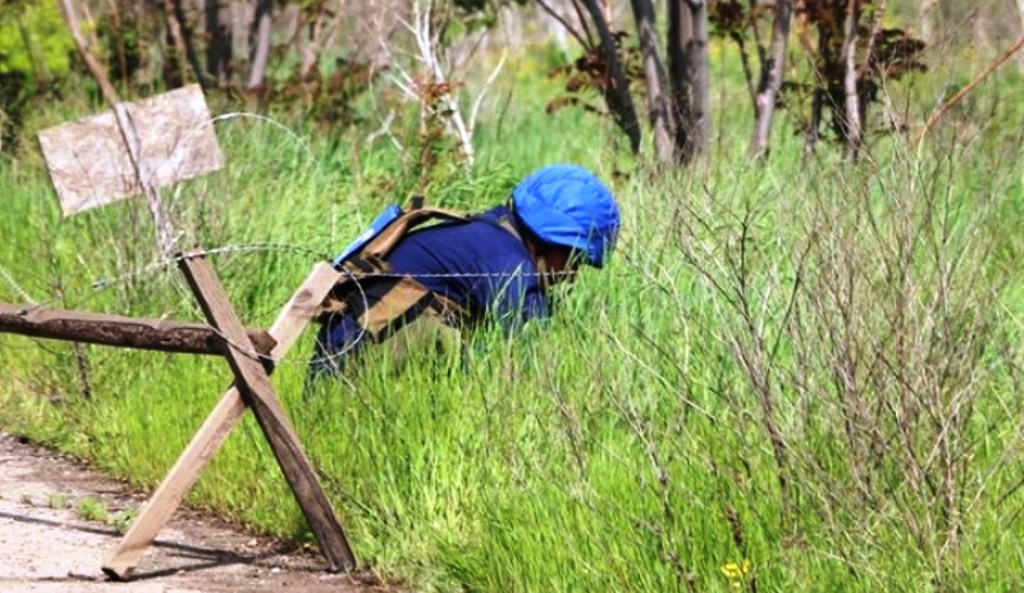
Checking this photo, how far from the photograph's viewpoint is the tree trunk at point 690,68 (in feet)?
34.5

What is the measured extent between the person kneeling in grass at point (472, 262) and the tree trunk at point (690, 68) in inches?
103

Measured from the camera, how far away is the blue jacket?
748cm

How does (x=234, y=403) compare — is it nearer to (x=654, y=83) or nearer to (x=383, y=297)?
(x=383, y=297)

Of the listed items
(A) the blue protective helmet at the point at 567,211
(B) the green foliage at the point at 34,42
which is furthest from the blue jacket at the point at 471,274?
(B) the green foliage at the point at 34,42

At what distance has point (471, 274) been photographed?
7441mm

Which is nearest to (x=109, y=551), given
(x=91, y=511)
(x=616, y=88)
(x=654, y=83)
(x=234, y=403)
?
(x=91, y=511)

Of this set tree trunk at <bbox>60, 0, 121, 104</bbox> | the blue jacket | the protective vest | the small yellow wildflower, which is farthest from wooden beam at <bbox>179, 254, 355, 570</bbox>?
tree trunk at <bbox>60, 0, 121, 104</bbox>

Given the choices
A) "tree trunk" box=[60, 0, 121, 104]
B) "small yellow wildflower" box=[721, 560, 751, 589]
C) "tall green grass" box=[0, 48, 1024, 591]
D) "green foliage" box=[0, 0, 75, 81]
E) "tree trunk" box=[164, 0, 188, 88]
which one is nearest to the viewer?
"tall green grass" box=[0, 48, 1024, 591]

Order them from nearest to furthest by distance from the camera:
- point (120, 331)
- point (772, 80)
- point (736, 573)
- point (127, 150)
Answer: point (736, 573) < point (120, 331) < point (127, 150) < point (772, 80)

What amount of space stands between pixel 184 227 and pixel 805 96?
126 inches

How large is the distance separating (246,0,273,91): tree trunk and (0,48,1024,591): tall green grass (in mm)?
4305

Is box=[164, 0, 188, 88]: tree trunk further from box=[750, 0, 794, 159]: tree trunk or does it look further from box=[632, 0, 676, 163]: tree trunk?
box=[750, 0, 794, 159]: tree trunk

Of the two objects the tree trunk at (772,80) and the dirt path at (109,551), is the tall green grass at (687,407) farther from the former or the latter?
the tree trunk at (772,80)

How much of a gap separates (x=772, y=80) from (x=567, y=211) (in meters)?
3.44
